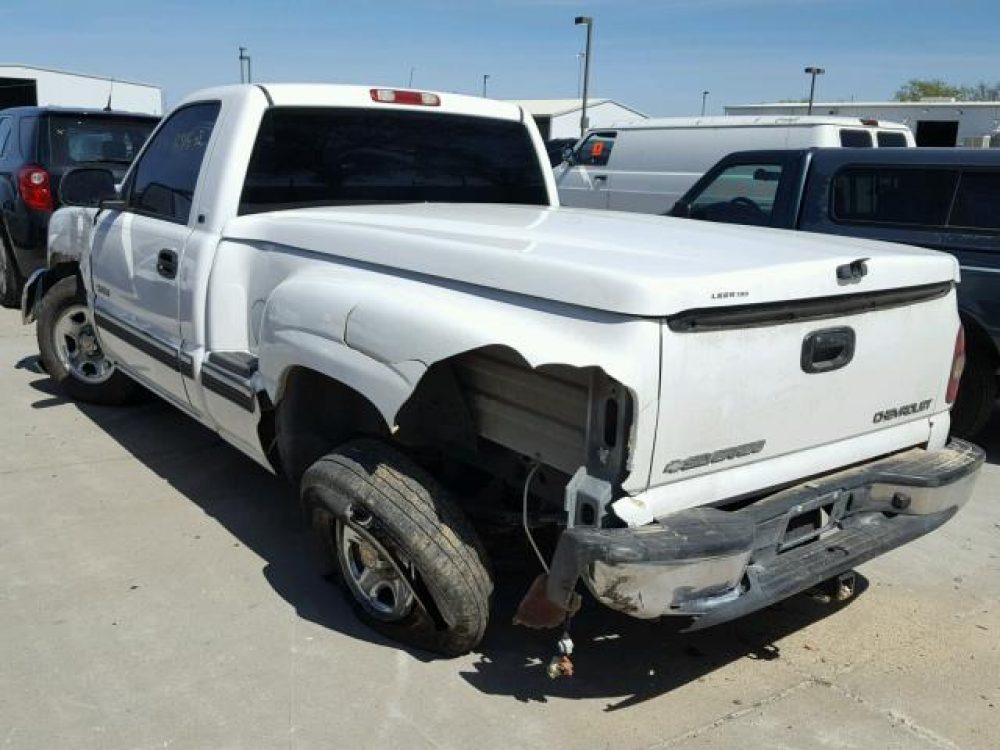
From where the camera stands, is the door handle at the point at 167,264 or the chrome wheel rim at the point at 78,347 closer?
the door handle at the point at 167,264

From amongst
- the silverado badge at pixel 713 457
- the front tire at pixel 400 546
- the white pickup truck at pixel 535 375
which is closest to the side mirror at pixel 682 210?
the white pickup truck at pixel 535 375

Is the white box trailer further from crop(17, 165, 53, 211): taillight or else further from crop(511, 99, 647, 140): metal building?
crop(17, 165, 53, 211): taillight

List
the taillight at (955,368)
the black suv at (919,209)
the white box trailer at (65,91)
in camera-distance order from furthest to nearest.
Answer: the white box trailer at (65,91), the black suv at (919,209), the taillight at (955,368)

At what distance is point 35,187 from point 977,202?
737 cm

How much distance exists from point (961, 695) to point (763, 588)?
3.24ft

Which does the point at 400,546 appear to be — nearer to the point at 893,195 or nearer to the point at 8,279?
the point at 893,195

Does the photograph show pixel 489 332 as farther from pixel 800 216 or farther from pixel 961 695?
pixel 800 216

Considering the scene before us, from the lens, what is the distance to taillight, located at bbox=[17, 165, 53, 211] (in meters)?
8.41

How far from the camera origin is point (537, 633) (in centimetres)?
361

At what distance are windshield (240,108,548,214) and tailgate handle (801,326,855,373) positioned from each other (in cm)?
233

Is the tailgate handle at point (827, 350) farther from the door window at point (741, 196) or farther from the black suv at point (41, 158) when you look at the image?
the black suv at point (41, 158)

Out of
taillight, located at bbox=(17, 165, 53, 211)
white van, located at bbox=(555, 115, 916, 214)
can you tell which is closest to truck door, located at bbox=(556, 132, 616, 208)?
white van, located at bbox=(555, 115, 916, 214)

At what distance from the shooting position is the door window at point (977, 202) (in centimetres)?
578

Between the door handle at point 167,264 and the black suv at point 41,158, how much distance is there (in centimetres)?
451
